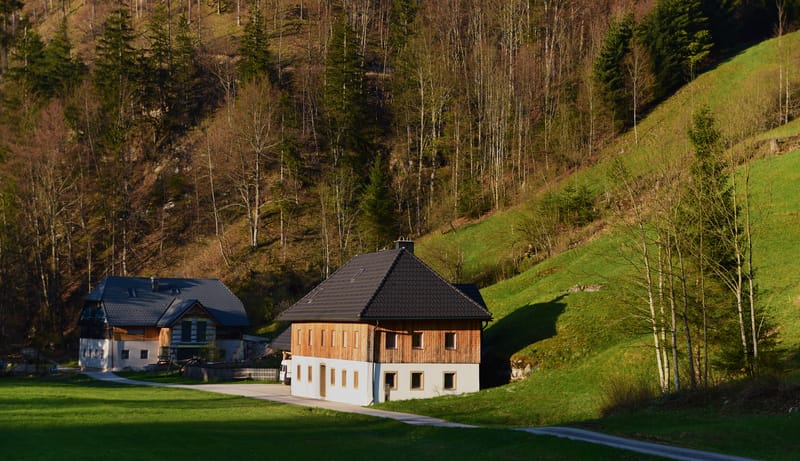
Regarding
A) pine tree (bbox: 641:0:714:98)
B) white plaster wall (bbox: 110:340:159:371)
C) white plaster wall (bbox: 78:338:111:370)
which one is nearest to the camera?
white plaster wall (bbox: 110:340:159:371)

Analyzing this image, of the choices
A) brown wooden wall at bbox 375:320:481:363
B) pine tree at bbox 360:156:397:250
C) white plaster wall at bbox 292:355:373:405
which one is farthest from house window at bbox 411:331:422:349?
pine tree at bbox 360:156:397:250

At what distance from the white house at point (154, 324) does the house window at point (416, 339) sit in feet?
111

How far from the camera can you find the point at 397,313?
45969 millimetres

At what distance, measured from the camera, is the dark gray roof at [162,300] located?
250 ft

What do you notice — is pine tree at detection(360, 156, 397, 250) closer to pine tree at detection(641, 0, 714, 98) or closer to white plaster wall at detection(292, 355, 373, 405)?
white plaster wall at detection(292, 355, 373, 405)

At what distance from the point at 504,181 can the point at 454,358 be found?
144 ft

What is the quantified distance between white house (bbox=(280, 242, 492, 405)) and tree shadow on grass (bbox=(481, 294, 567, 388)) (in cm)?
302

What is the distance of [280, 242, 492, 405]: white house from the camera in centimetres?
4556

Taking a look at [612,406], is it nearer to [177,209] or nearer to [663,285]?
[663,285]

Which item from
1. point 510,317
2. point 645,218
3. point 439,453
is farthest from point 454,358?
point 439,453

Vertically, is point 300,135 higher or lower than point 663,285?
higher

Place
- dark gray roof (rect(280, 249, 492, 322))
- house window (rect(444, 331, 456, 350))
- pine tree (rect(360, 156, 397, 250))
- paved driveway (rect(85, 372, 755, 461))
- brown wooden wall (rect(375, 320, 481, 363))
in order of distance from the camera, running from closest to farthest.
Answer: paved driveway (rect(85, 372, 755, 461))
brown wooden wall (rect(375, 320, 481, 363))
dark gray roof (rect(280, 249, 492, 322))
house window (rect(444, 331, 456, 350))
pine tree (rect(360, 156, 397, 250))

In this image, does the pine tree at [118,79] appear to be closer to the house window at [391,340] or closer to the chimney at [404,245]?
the chimney at [404,245]

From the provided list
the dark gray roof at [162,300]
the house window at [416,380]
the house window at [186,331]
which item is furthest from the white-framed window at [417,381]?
the house window at [186,331]
